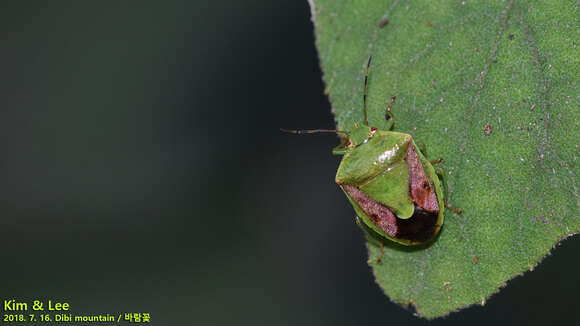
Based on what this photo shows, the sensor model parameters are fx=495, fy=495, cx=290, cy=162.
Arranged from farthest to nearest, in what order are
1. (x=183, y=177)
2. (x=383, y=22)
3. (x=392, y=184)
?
(x=183, y=177) → (x=392, y=184) → (x=383, y=22)

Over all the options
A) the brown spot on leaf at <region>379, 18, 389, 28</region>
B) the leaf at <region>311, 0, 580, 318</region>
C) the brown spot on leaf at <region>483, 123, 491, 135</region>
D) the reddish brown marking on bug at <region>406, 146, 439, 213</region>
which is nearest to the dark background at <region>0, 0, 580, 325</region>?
the leaf at <region>311, 0, 580, 318</region>

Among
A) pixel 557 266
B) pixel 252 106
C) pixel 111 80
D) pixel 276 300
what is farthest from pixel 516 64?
pixel 111 80

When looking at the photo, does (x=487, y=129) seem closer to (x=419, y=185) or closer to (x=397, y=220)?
(x=419, y=185)

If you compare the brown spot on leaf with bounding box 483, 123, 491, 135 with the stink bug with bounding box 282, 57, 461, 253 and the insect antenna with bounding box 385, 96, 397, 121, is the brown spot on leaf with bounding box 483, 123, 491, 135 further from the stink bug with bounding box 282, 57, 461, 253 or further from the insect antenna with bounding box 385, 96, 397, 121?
the insect antenna with bounding box 385, 96, 397, 121

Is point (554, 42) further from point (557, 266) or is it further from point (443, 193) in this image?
point (557, 266)

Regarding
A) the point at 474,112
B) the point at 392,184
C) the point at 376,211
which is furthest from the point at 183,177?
the point at 474,112

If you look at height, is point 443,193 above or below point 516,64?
below

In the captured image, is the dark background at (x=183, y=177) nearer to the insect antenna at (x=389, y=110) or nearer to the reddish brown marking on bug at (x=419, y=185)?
the insect antenna at (x=389, y=110)
